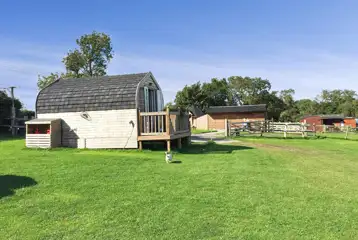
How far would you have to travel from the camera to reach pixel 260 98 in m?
64.9

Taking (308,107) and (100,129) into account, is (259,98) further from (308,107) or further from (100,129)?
(100,129)

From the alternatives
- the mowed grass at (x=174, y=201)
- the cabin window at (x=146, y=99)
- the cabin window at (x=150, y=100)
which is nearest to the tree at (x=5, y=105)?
the cabin window at (x=150, y=100)

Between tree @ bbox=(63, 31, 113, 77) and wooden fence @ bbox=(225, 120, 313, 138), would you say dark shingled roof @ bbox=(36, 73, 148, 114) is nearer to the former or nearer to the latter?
→ wooden fence @ bbox=(225, 120, 313, 138)

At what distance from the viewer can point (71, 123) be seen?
13.6 metres

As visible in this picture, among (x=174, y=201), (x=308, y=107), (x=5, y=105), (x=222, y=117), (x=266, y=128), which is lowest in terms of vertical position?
(x=174, y=201)

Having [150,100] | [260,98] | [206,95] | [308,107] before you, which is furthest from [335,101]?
[150,100]

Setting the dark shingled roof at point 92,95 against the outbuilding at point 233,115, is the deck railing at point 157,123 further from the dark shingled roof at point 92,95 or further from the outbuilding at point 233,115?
the outbuilding at point 233,115

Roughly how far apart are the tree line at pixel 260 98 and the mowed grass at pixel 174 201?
49459 mm

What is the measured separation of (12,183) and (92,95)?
7.46m

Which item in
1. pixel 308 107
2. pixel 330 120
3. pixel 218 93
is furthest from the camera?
pixel 308 107

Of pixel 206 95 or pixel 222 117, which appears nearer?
pixel 222 117

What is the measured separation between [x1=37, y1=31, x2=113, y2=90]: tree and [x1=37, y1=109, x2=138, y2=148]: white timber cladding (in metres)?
20.7

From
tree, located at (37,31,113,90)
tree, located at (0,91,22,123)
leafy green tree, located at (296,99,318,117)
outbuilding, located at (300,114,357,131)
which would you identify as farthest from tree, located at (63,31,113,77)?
leafy green tree, located at (296,99,318,117)

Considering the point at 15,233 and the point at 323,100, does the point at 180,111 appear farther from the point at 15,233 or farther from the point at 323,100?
the point at 323,100
